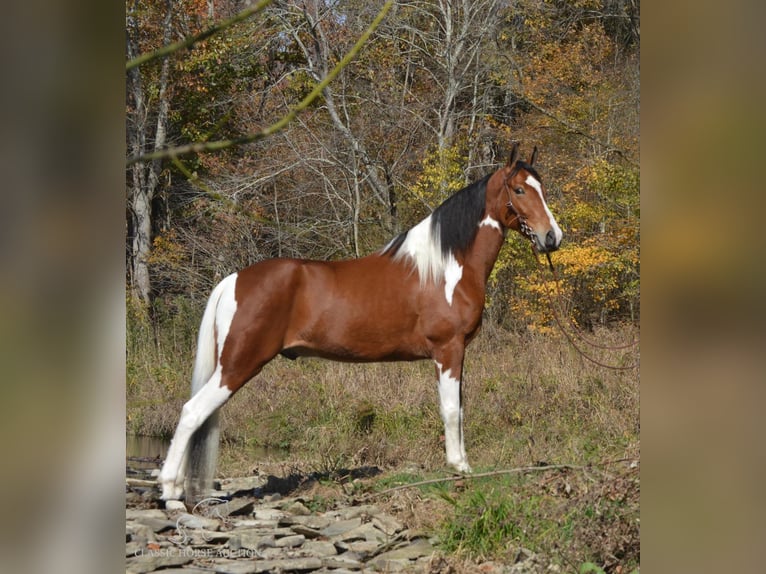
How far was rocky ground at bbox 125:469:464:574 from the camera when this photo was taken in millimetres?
3529

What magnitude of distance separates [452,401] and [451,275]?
73 centimetres

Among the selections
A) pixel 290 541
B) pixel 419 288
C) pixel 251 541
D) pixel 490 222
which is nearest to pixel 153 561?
pixel 251 541

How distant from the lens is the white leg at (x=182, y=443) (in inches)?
163

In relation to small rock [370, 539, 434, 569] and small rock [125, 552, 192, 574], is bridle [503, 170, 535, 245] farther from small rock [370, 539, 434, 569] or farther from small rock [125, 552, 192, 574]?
small rock [125, 552, 192, 574]

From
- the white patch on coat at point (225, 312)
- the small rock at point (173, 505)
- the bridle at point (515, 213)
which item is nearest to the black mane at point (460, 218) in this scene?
Result: the bridle at point (515, 213)

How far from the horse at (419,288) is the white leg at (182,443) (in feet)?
1.64

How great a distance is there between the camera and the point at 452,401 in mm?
4727

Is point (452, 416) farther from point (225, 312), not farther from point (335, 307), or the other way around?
point (225, 312)
